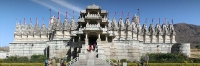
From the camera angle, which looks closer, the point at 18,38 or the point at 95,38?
the point at 95,38

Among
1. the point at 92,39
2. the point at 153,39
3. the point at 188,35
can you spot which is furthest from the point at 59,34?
the point at 188,35

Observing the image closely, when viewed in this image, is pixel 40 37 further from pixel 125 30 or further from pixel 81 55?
pixel 81 55

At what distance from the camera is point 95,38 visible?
4478 centimetres

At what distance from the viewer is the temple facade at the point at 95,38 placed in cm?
4359

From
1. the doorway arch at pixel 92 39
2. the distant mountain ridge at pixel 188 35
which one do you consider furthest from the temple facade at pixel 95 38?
the distant mountain ridge at pixel 188 35

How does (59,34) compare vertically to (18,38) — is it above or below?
above

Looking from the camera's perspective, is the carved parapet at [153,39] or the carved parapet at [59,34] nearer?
the carved parapet at [59,34]

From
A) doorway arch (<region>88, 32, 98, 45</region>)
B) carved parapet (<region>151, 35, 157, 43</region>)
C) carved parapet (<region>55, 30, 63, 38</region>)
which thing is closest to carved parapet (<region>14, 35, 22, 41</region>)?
carved parapet (<region>55, 30, 63, 38</region>)

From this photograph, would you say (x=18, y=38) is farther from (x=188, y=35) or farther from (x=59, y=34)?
(x=188, y=35)

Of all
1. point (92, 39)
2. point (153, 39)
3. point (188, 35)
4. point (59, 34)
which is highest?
point (188, 35)

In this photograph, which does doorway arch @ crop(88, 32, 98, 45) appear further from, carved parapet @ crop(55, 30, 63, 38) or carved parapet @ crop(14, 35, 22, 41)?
carved parapet @ crop(14, 35, 22, 41)

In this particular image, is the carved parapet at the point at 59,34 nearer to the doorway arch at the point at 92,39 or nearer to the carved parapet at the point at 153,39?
the doorway arch at the point at 92,39

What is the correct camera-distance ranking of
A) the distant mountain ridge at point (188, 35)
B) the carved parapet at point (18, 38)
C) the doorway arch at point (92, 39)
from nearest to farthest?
1. the doorway arch at point (92, 39)
2. the carved parapet at point (18, 38)
3. the distant mountain ridge at point (188, 35)

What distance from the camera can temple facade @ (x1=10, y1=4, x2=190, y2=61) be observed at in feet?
143
